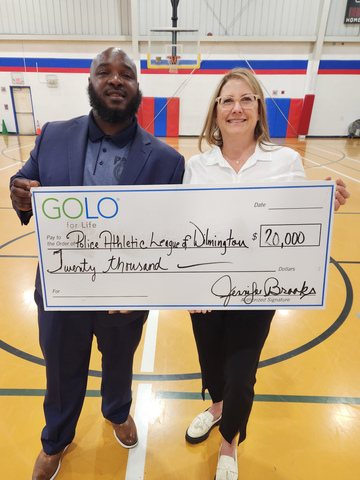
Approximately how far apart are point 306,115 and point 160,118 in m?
6.83

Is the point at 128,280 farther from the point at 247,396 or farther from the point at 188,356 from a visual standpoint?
the point at 188,356

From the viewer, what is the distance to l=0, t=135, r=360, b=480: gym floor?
1.76 meters

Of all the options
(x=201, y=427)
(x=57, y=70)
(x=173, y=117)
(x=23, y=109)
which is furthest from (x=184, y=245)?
(x=23, y=109)

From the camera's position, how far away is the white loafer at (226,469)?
1.66 m

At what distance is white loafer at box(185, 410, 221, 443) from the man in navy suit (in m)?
0.70

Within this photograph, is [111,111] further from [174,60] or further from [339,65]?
[339,65]

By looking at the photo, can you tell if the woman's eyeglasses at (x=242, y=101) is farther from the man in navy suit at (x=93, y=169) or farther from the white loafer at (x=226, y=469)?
the white loafer at (x=226, y=469)

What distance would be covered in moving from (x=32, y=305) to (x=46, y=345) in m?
1.72

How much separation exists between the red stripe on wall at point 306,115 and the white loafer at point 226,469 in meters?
15.4

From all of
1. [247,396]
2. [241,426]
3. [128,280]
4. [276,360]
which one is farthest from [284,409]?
[128,280]

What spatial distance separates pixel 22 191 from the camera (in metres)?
1.39

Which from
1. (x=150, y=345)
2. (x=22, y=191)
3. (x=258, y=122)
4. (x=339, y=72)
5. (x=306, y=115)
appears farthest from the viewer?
(x=306, y=115)

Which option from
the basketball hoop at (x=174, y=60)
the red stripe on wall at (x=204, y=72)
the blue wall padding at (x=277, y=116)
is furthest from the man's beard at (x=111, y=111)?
the blue wall padding at (x=277, y=116)

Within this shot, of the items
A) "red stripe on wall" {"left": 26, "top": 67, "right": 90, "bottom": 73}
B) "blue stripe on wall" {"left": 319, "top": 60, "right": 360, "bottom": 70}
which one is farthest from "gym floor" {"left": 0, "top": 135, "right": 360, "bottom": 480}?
"blue stripe on wall" {"left": 319, "top": 60, "right": 360, "bottom": 70}
